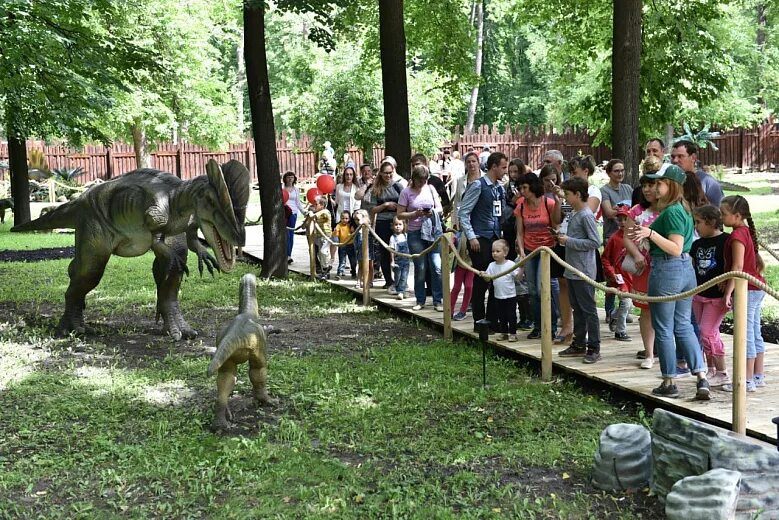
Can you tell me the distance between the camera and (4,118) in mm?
18781

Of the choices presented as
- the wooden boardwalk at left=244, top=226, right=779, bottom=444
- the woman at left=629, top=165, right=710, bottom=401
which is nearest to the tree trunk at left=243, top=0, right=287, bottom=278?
the wooden boardwalk at left=244, top=226, right=779, bottom=444

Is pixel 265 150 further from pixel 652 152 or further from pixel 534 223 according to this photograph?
pixel 652 152

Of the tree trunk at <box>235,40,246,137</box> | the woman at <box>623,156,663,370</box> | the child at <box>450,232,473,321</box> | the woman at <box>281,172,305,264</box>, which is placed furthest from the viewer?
the tree trunk at <box>235,40,246,137</box>

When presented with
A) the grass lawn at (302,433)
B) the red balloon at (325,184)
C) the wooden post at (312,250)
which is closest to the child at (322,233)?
the wooden post at (312,250)

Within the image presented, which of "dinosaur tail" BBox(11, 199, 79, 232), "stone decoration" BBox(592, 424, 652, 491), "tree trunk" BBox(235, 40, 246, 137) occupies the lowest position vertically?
"stone decoration" BBox(592, 424, 652, 491)

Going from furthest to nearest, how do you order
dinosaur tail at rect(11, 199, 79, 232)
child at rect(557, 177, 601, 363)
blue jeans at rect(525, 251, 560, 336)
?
dinosaur tail at rect(11, 199, 79, 232)
blue jeans at rect(525, 251, 560, 336)
child at rect(557, 177, 601, 363)

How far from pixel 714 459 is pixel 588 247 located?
3458 millimetres

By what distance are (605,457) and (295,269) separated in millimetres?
11855

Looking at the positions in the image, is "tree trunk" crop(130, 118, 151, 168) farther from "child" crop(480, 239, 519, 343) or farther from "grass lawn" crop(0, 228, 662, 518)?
"child" crop(480, 239, 519, 343)

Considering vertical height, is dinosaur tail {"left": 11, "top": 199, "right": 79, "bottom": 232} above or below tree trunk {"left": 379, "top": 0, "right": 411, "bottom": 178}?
below

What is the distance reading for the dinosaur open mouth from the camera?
1055cm

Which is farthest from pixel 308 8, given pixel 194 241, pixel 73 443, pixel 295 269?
pixel 73 443

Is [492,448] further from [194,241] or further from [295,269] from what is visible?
[295,269]

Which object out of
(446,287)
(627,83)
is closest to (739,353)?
(446,287)
